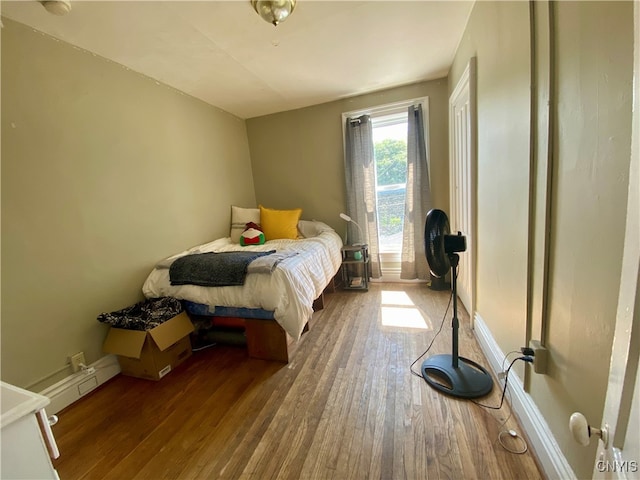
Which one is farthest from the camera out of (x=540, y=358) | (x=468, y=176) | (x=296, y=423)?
(x=468, y=176)

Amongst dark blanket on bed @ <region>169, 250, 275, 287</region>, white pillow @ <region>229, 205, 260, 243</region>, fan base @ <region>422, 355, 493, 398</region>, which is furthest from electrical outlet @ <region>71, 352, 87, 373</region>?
fan base @ <region>422, 355, 493, 398</region>

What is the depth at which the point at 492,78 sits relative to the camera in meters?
1.51

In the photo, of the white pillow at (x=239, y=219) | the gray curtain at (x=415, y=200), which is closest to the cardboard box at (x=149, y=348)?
the white pillow at (x=239, y=219)

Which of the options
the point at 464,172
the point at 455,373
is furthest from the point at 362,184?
the point at 455,373

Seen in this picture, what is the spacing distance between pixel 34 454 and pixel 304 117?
3535 mm

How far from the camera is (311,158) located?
3484 mm

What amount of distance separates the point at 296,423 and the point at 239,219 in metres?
2.40

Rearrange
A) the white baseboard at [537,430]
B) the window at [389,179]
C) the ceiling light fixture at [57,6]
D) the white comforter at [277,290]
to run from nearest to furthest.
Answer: the white baseboard at [537,430]
the ceiling light fixture at [57,6]
the white comforter at [277,290]
the window at [389,179]

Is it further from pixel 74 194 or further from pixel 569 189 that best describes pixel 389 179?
pixel 74 194

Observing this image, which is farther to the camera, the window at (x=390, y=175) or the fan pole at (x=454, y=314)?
the window at (x=390, y=175)

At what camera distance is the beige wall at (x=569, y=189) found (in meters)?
0.70

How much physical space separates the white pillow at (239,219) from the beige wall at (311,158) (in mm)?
494

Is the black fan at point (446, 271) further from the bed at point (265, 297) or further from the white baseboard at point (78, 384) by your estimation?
the white baseboard at point (78, 384)

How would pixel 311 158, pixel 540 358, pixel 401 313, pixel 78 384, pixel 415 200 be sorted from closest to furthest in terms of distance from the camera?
pixel 540 358
pixel 78 384
pixel 401 313
pixel 415 200
pixel 311 158
